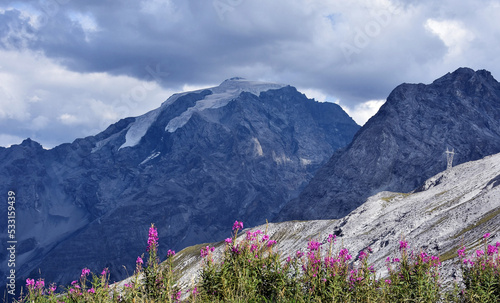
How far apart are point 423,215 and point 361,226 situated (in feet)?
74.4

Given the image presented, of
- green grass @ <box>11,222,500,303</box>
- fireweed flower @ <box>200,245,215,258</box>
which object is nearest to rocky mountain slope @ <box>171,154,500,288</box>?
green grass @ <box>11,222,500,303</box>

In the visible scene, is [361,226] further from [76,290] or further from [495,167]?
[76,290]

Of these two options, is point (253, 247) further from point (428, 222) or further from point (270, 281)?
point (428, 222)

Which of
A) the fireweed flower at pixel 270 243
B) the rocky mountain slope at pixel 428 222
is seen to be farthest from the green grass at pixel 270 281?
the rocky mountain slope at pixel 428 222

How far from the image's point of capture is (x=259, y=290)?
36.1 ft

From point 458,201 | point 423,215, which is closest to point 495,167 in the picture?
point 458,201

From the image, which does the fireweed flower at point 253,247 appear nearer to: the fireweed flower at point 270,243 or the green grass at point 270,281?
the green grass at point 270,281

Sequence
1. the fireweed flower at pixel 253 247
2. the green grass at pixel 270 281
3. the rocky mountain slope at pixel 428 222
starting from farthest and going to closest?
the rocky mountain slope at pixel 428 222 → the fireweed flower at pixel 253 247 → the green grass at pixel 270 281

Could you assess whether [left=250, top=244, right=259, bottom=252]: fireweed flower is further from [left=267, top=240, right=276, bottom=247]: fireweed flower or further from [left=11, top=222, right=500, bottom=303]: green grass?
[left=267, top=240, right=276, bottom=247]: fireweed flower

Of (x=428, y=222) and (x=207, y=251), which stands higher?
(x=207, y=251)

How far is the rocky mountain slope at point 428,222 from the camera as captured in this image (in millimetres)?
68812

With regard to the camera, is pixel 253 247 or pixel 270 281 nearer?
pixel 270 281

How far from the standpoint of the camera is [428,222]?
292 ft

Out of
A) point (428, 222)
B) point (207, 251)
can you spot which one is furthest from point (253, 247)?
point (428, 222)
